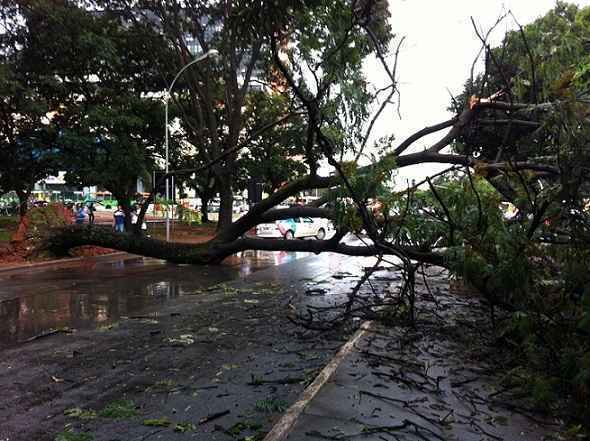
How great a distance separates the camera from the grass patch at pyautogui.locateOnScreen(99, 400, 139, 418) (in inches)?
191

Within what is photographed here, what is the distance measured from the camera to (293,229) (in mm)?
28656

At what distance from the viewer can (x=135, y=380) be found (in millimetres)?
5879

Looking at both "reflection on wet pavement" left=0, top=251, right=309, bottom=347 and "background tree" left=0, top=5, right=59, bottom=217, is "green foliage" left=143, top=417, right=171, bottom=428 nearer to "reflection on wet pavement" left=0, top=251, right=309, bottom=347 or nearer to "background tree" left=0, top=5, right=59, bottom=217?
"reflection on wet pavement" left=0, top=251, right=309, bottom=347

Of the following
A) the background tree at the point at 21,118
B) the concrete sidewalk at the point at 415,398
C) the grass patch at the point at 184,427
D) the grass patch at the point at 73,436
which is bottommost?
the grass patch at the point at 73,436

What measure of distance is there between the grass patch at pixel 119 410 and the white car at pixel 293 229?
73.1 feet

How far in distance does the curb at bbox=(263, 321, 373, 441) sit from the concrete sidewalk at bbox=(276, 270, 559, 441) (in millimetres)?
16

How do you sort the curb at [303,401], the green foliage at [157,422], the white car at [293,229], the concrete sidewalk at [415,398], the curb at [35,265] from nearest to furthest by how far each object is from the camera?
the curb at [303,401]
the concrete sidewalk at [415,398]
the green foliage at [157,422]
the curb at [35,265]
the white car at [293,229]

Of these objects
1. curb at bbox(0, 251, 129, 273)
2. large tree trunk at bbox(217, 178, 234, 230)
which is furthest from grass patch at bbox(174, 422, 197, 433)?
large tree trunk at bbox(217, 178, 234, 230)

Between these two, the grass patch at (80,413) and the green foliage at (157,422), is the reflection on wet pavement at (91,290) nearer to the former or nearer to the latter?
the grass patch at (80,413)

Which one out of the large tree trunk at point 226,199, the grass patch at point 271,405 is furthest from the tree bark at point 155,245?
the large tree trunk at point 226,199

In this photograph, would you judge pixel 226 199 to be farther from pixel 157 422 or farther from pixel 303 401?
pixel 303 401

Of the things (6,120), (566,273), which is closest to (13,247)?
(6,120)

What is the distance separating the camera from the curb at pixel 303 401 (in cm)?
391

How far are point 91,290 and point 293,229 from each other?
55.6ft
